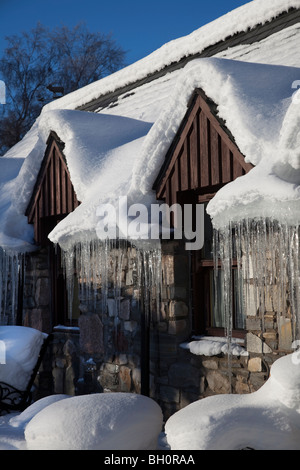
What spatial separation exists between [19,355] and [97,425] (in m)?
3.44

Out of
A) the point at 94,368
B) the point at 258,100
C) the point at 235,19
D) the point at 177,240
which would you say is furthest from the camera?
the point at 235,19

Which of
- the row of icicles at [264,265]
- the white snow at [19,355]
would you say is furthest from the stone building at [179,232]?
the white snow at [19,355]

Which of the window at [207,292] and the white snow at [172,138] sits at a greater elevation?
the white snow at [172,138]

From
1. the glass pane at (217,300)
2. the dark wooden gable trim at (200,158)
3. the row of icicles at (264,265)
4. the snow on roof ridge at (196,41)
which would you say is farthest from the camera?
the snow on roof ridge at (196,41)

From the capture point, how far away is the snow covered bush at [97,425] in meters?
3.87

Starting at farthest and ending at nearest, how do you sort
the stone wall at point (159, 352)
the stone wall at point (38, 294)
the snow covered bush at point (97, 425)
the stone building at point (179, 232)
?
1. the stone wall at point (38, 294)
2. the stone wall at point (159, 352)
3. the stone building at point (179, 232)
4. the snow covered bush at point (97, 425)

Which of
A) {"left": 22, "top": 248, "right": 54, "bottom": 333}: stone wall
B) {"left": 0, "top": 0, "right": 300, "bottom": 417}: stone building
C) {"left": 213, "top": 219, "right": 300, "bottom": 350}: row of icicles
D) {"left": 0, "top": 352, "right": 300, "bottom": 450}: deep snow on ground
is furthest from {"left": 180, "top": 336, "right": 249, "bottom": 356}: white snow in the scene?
{"left": 22, "top": 248, "right": 54, "bottom": 333}: stone wall

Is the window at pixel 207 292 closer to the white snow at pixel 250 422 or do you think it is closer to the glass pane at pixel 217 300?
the glass pane at pixel 217 300

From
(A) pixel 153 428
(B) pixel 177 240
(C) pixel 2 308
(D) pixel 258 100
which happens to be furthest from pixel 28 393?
(D) pixel 258 100

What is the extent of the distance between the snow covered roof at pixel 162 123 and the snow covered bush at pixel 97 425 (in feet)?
5.22

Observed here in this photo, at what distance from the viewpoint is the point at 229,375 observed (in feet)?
17.2
